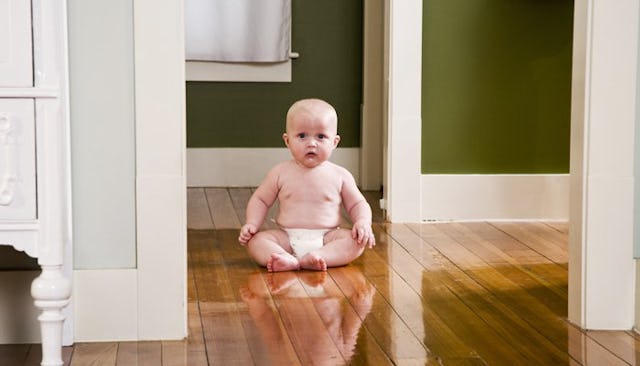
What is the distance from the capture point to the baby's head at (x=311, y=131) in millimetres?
3521

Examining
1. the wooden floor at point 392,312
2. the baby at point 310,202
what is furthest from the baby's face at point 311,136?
the wooden floor at point 392,312

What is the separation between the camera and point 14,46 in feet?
7.11

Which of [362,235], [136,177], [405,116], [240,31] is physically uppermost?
[240,31]

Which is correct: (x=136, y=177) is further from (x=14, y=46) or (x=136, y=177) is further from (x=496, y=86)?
(x=496, y=86)

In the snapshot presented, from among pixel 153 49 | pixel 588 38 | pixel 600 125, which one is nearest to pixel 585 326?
pixel 600 125

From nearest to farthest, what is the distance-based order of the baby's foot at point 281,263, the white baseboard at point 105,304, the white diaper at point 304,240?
the white baseboard at point 105,304 → the baby's foot at point 281,263 → the white diaper at point 304,240

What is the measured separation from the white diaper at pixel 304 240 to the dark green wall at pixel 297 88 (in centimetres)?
187

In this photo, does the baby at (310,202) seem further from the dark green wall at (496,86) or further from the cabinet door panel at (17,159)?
the cabinet door panel at (17,159)

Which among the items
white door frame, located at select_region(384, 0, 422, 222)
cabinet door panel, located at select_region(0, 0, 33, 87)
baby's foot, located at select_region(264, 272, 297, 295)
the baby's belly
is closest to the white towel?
white door frame, located at select_region(384, 0, 422, 222)

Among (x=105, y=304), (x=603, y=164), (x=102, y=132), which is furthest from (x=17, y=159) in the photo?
(x=603, y=164)

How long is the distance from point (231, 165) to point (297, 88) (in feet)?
1.54

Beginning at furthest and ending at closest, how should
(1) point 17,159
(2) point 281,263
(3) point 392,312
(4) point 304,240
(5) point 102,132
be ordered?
(4) point 304,240, (2) point 281,263, (3) point 392,312, (5) point 102,132, (1) point 17,159

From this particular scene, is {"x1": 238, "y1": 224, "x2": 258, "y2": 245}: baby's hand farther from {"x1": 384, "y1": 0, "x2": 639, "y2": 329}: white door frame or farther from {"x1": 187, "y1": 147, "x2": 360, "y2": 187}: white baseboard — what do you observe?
{"x1": 187, "y1": 147, "x2": 360, "y2": 187}: white baseboard

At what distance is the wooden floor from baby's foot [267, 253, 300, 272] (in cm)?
3
